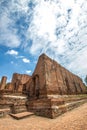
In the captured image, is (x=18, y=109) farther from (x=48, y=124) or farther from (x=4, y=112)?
(x=48, y=124)

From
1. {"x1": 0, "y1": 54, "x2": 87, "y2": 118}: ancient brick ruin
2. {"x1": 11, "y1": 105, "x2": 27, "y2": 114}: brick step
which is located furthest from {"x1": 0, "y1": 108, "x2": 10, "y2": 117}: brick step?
{"x1": 0, "y1": 54, "x2": 87, "y2": 118}: ancient brick ruin

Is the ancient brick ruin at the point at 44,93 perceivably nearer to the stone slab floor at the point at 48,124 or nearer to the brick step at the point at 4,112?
the brick step at the point at 4,112

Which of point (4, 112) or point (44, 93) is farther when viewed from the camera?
point (44, 93)

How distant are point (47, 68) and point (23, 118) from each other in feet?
19.3

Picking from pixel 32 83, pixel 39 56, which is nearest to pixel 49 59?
pixel 39 56

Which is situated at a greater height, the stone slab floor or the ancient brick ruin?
the ancient brick ruin

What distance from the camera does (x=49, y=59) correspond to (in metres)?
13.3

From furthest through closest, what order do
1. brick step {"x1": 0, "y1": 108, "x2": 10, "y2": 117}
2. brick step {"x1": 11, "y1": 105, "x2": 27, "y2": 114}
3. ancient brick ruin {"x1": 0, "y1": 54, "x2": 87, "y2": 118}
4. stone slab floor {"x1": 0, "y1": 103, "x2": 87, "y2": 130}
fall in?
brick step {"x1": 11, "y1": 105, "x2": 27, "y2": 114} → ancient brick ruin {"x1": 0, "y1": 54, "x2": 87, "y2": 118} → brick step {"x1": 0, "y1": 108, "x2": 10, "y2": 117} → stone slab floor {"x1": 0, "y1": 103, "x2": 87, "y2": 130}

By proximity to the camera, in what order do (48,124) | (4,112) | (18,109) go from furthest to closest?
(18,109) < (4,112) < (48,124)

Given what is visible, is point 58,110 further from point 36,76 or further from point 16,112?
point 36,76

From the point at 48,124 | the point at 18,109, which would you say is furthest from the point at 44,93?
the point at 48,124

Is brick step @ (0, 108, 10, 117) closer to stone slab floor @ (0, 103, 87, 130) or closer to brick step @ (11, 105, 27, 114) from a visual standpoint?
brick step @ (11, 105, 27, 114)

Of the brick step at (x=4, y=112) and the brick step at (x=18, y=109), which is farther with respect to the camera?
the brick step at (x=18, y=109)

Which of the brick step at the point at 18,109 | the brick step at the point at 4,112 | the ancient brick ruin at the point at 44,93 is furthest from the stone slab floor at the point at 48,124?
the brick step at the point at 18,109
